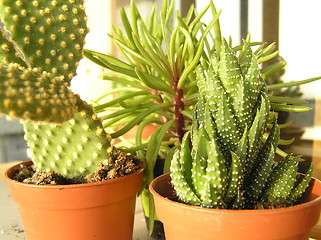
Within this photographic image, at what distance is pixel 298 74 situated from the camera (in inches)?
28.3

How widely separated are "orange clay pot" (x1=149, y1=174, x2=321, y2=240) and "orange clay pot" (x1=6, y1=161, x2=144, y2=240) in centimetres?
13

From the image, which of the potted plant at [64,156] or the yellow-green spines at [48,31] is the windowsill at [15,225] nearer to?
the potted plant at [64,156]

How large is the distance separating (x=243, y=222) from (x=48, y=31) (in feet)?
1.20

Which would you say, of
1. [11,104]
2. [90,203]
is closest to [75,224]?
[90,203]

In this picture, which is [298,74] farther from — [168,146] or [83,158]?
[83,158]

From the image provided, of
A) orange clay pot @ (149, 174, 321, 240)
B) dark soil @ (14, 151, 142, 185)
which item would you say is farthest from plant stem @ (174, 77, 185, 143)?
orange clay pot @ (149, 174, 321, 240)

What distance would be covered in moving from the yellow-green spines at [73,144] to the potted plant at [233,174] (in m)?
0.12

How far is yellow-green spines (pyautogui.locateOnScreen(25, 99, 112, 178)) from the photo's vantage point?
0.51 meters

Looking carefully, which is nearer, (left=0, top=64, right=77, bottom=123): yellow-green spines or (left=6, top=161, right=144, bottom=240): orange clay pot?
(left=0, top=64, right=77, bottom=123): yellow-green spines

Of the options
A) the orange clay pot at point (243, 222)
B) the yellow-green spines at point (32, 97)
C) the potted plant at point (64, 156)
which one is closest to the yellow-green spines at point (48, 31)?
the potted plant at point (64, 156)

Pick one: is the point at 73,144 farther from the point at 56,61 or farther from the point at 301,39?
the point at 301,39

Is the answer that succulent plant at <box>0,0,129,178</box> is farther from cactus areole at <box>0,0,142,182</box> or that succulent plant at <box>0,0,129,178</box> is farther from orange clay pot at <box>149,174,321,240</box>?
orange clay pot at <box>149,174,321,240</box>

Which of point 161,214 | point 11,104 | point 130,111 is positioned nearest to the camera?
point 11,104

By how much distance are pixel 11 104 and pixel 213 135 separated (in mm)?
217
